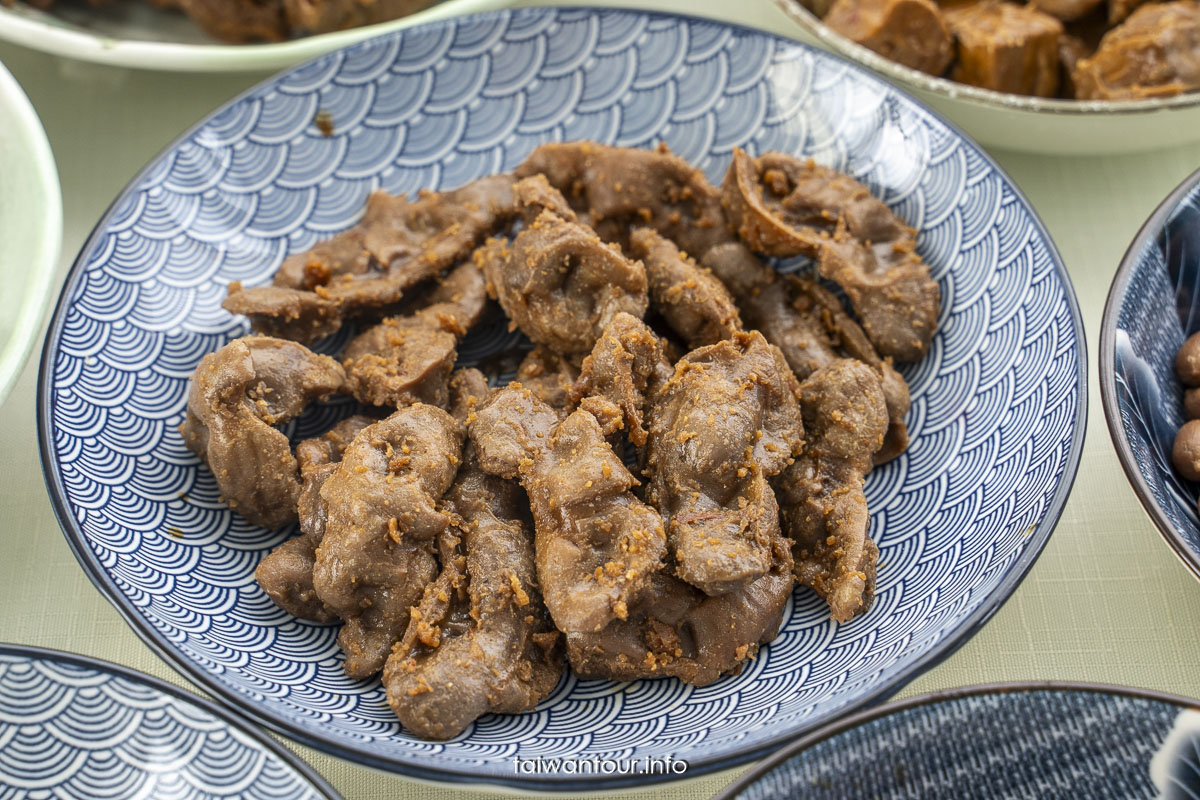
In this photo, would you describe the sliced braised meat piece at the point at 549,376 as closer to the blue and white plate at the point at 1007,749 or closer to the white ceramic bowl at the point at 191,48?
the blue and white plate at the point at 1007,749

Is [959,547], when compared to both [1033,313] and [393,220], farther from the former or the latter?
[393,220]

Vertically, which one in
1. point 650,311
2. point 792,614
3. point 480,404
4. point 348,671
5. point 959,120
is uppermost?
point 959,120

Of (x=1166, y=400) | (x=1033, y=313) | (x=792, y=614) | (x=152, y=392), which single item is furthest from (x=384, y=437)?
(x=1166, y=400)

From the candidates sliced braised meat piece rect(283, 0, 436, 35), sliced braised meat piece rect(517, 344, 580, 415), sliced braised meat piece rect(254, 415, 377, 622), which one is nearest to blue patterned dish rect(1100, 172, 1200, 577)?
sliced braised meat piece rect(517, 344, 580, 415)

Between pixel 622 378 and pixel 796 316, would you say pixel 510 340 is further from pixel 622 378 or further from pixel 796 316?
pixel 796 316

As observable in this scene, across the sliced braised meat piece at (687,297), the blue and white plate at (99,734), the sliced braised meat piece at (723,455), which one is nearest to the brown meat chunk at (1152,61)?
the sliced braised meat piece at (687,297)
